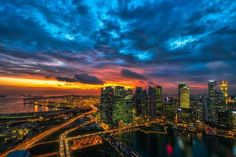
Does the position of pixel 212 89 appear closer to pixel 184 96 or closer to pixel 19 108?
pixel 184 96

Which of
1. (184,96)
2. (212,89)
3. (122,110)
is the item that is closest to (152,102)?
(122,110)

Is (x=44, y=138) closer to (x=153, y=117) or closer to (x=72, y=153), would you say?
(x=72, y=153)

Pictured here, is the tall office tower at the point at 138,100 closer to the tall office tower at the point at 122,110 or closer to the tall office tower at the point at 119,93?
the tall office tower at the point at 119,93

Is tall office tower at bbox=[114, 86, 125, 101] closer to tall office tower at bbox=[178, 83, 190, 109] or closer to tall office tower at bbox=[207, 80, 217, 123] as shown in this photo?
tall office tower at bbox=[178, 83, 190, 109]

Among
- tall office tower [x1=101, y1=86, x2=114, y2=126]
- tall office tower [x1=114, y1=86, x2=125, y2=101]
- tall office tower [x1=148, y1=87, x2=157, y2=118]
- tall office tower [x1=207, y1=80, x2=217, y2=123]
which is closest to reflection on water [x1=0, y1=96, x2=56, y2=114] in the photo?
tall office tower [x1=101, y1=86, x2=114, y2=126]

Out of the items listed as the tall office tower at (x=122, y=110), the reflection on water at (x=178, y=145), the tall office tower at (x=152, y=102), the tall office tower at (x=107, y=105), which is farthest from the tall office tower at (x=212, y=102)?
the tall office tower at (x=107, y=105)
